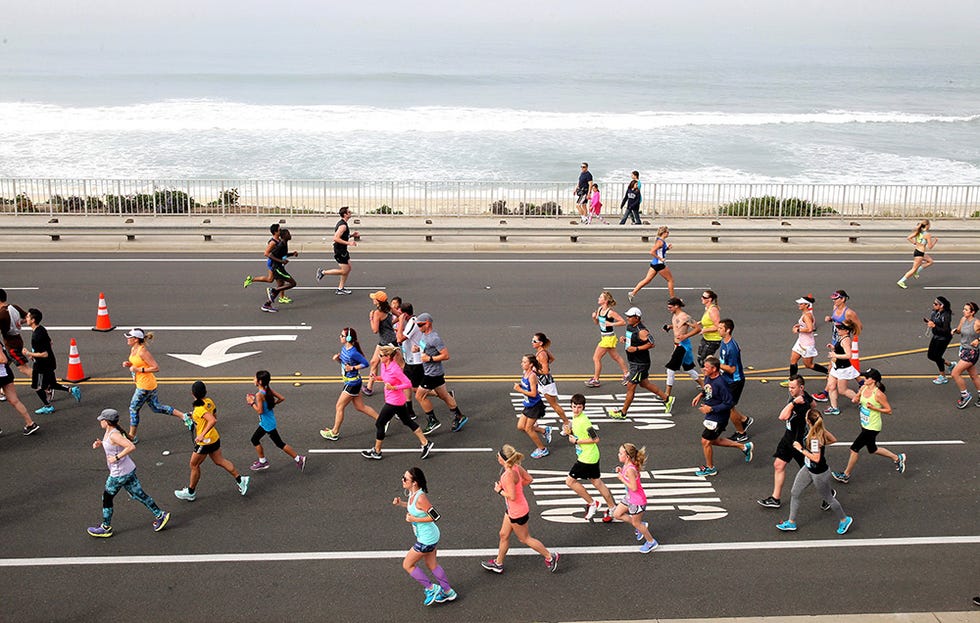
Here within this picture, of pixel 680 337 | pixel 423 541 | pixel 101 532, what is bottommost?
pixel 101 532

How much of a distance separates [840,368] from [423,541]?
26.1ft

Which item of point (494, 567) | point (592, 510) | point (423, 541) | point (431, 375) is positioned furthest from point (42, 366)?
point (592, 510)

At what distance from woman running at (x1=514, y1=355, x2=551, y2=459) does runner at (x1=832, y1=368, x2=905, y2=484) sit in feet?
12.8

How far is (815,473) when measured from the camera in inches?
415

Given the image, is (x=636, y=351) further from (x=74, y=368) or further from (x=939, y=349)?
(x=74, y=368)

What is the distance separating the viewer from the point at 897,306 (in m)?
20.7

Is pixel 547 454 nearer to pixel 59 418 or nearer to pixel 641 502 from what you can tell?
pixel 641 502

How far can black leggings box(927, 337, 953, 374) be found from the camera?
15.1 metres

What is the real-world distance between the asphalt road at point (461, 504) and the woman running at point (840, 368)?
354 millimetres

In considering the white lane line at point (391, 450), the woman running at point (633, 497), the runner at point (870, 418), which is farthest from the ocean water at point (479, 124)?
the woman running at point (633, 497)

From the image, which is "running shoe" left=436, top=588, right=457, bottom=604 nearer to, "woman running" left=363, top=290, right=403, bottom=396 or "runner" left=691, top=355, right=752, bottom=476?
"runner" left=691, top=355, right=752, bottom=476

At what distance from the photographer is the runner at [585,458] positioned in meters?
10.6

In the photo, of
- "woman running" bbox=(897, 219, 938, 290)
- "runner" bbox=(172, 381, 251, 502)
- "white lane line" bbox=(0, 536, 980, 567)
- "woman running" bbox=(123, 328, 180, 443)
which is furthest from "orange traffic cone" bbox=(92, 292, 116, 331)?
"woman running" bbox=(897, 219, 938, 290)

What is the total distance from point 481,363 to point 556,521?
5.74 meters
